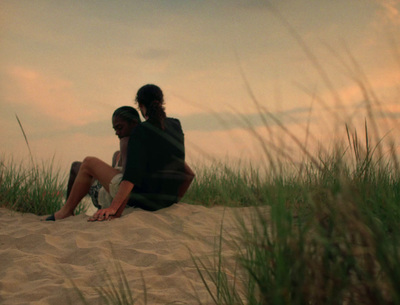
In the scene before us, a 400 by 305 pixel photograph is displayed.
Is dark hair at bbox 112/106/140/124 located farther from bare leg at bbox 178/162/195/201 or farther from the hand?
the hand

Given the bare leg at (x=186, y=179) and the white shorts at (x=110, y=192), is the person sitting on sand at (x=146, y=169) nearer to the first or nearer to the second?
the white shorts at (x=110, y=192)

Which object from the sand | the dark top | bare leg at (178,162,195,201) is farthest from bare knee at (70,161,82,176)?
bare leg at (178,162,195,201)

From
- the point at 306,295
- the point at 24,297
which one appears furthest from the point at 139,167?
the point at 306,295

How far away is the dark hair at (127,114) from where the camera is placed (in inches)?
183

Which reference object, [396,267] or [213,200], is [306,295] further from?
[213,200]

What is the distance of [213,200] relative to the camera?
5.87 m

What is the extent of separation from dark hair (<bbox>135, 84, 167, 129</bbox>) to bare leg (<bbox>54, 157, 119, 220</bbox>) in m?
0.70

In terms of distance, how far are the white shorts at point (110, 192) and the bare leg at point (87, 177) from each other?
0.28ft

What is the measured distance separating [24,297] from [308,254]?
5.75 ft

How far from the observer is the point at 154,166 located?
13.9 ft

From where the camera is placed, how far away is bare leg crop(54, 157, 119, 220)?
4.44m

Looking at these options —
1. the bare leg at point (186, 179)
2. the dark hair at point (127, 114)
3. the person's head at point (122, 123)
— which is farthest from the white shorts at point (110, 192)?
the bare leg at point (186, 179)

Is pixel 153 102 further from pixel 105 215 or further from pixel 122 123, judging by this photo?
pixel 105 215

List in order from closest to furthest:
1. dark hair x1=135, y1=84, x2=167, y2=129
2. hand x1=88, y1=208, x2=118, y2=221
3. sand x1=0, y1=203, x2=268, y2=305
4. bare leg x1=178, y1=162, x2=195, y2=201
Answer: sand x1=0, y1=203, x2=268, y2=305, hand x1=88, y1=208, x2=118, y2=221, dark hair x1=135, y1=84, x2=167, y2=129, bare leg x1=178, y1=162, x2=195, y2=201
